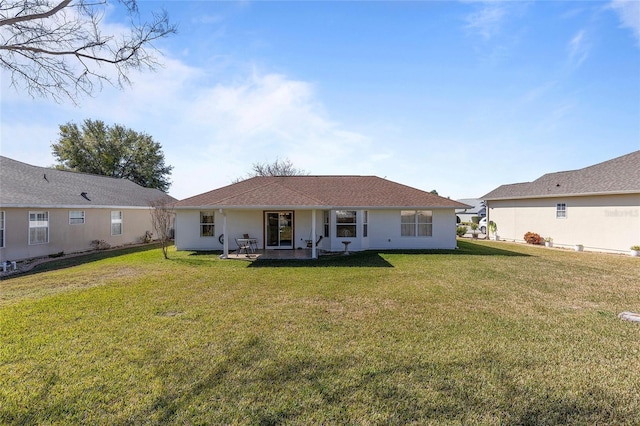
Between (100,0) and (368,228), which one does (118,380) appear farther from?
(368,228)

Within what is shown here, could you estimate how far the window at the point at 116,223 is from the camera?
18.3m

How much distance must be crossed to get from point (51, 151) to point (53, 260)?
31.7 metres

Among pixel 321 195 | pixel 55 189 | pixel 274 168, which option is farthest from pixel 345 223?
pixel 274 168

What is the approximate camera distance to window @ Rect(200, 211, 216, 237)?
54.0ft

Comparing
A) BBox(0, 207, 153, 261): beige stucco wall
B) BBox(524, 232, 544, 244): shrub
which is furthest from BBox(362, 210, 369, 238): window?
BBox(0, 207, 153, 261): beige stucco wall

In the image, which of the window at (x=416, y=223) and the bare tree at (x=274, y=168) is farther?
the bare tree at (x=274, y=168)

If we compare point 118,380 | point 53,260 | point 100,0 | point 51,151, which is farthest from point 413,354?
point 51,151

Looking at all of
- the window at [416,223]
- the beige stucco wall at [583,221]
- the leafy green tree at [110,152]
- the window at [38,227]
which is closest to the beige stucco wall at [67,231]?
the window at [38,227]

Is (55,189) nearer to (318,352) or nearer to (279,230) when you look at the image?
(279,230)

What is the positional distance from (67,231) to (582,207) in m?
28.8

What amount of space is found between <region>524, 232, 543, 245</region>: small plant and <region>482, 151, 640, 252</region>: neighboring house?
400 millimetres

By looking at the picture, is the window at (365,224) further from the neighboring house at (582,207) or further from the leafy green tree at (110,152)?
the leafy green tree at (110,152)

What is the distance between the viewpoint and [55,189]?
52.0 feet

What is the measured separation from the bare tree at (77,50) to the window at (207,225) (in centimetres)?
912
